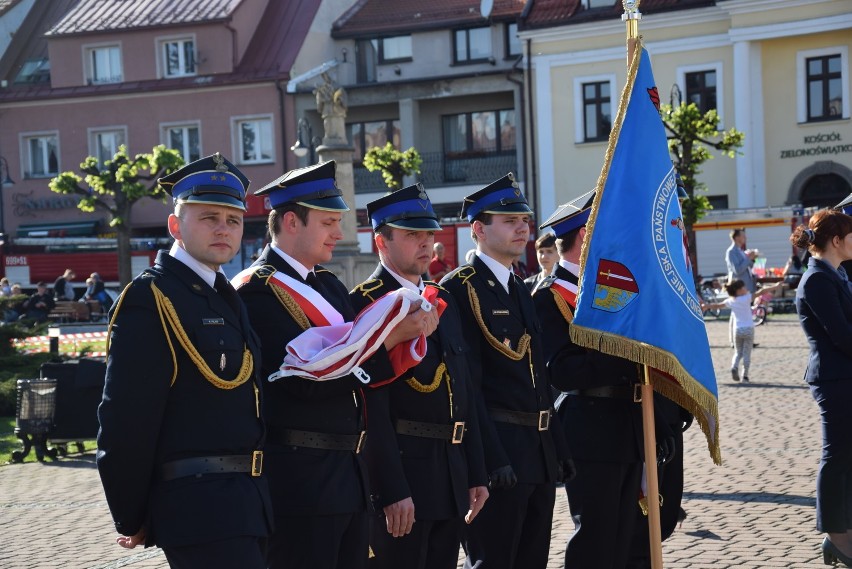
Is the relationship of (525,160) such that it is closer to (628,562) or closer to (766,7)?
(766,7)

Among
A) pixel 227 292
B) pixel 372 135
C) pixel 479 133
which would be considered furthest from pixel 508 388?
pixel 372 135

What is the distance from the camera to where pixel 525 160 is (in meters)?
45.7

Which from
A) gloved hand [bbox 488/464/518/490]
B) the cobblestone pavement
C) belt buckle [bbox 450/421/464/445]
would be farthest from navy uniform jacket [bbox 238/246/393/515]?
the cobblestone pavement

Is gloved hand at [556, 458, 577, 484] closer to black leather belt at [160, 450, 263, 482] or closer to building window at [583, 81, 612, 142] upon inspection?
black leather belt at [160, 450, 263, 482]

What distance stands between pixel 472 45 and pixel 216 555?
142 ft

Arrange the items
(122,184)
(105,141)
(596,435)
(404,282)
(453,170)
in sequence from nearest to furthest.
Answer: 1. (404,282)
2. (596,435)
3. (122,184)
4. (453,170)
5. (105,141)

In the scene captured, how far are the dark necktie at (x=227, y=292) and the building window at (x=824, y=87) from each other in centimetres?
Result: 3867

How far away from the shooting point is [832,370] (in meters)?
7.78

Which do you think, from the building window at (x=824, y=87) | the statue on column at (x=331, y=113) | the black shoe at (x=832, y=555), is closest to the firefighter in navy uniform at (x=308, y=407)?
the black shoe at (x=832, y=555)

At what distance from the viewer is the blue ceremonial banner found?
6.31 m

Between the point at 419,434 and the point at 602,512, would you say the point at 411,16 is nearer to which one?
the point at 602,512

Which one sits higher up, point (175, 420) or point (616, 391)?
point (175, 420)

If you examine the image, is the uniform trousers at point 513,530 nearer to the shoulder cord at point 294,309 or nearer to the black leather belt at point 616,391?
the black leather belt at point 616,391

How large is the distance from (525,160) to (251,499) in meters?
41.5
